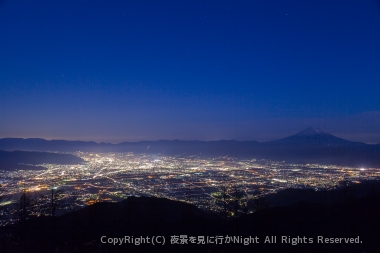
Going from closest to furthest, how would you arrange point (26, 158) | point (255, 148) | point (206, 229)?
1. point (206, 229)
2. point (26, 158)
3. point (255, 148)

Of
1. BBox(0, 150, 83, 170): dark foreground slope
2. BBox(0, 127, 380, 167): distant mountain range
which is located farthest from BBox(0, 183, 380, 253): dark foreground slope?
BBox(0, 127, 380, 167): distant mountain range

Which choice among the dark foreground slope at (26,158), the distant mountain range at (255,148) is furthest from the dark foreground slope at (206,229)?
the distant mountain range at (255,148)

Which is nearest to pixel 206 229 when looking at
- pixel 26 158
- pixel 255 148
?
pixel 26 158

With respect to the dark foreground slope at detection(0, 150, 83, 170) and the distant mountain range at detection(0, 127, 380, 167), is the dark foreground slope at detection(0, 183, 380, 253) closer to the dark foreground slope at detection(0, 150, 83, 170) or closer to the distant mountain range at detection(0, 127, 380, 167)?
the dark foreground slope at detection(0, 150, 83, 170)

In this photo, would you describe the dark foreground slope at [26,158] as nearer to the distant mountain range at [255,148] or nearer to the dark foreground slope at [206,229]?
the distant mountain range at [255,148]

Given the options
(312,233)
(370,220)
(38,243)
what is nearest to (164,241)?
(38,243)

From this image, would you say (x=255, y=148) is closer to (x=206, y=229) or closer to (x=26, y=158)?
(x=26, y=158)
